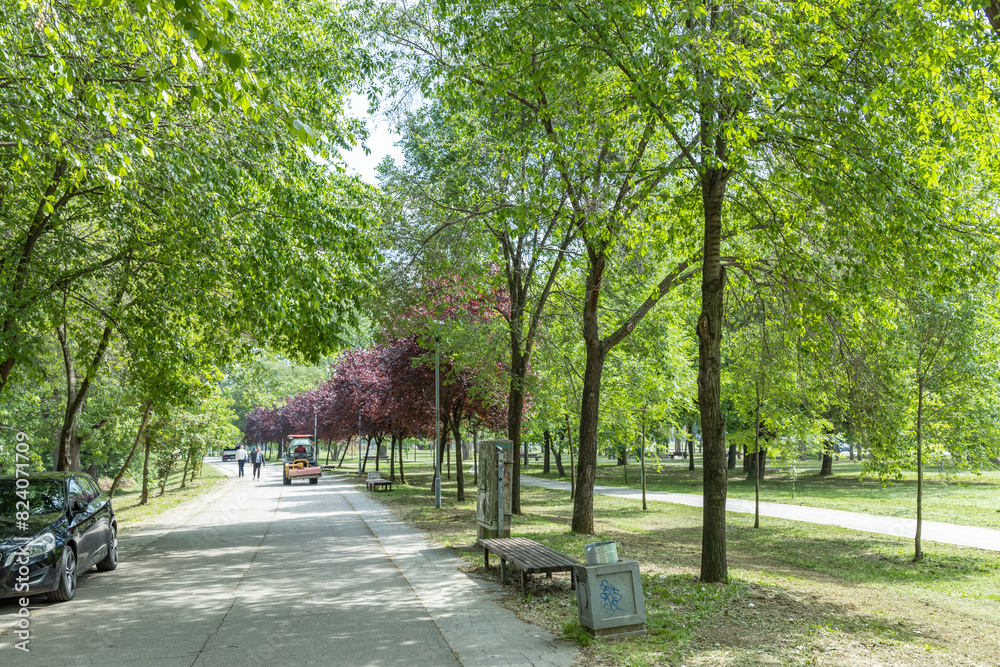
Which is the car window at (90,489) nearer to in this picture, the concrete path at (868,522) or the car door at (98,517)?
the car door at (98,517)

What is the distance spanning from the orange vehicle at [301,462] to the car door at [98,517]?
84.9 ft

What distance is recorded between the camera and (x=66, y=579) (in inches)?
335

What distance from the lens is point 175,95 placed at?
920 centimetres

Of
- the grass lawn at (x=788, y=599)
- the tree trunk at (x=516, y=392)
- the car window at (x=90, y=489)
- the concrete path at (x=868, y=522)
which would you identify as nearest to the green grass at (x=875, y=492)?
the concrete path at (x=868, y=522)

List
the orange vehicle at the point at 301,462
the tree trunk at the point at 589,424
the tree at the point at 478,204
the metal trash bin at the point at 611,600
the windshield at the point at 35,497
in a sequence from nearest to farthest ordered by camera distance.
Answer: the metal trash bin at the point at 611,600 → the windshield at the point at 35,497 → the tree at the point at 478,204 → the tree trunk at the point at 589,424 → the orange vehicle at the point at 301,462

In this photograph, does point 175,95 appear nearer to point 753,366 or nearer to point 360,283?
point 360,283

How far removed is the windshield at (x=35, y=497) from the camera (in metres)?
8.71

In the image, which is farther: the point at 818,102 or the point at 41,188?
the point at 41,188

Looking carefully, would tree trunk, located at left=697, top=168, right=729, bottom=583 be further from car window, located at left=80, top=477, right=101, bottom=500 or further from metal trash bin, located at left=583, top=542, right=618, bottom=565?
car window, located at left=80, top=477, right=101, bottom=500

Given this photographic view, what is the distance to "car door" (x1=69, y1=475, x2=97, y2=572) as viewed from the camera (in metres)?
8.98

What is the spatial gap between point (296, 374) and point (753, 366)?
79431 mm

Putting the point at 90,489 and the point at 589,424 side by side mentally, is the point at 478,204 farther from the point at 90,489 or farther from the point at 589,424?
the point at 90,489

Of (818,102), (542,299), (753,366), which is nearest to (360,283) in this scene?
(542,299)

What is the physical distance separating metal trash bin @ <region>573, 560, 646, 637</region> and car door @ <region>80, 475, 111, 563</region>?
6874 millimetres
